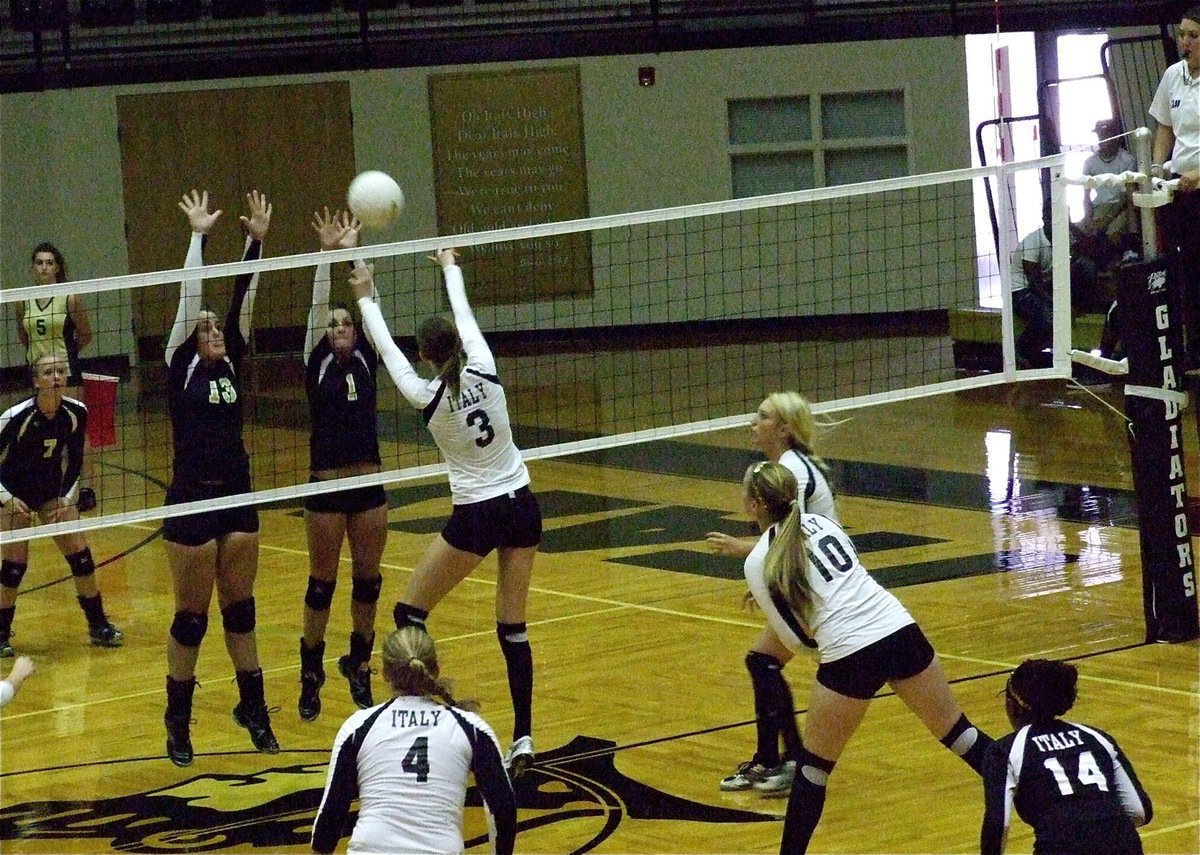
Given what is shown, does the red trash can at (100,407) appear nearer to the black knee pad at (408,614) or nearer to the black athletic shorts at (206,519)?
the black athletic shorts at (206,519)

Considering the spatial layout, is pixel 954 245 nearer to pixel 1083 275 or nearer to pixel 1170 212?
pixel 1083 275

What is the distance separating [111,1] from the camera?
22.0m

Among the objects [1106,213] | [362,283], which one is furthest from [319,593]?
[1106,213]

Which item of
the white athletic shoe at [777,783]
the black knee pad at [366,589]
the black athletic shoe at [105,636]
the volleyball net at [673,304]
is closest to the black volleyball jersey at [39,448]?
the black athletic shoe at [105,636]

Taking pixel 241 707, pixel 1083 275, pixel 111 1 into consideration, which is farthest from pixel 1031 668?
pixel 111 1

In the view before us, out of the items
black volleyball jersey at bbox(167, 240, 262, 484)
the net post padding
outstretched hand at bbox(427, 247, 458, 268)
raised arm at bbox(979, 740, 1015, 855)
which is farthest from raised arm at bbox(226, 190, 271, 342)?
the net post padding

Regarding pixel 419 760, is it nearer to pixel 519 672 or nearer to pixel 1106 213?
pixel 519 672

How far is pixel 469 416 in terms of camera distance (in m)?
7.04

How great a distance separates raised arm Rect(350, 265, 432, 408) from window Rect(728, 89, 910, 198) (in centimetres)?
1576

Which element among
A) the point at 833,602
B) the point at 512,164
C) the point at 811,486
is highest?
the point at 512,164

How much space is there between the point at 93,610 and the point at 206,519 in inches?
115

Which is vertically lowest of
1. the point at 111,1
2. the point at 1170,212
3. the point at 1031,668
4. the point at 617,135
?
the point at 1031,668

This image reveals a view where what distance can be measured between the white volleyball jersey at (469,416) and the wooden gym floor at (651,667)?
46.2 inches

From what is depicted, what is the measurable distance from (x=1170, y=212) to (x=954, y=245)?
13.2m
